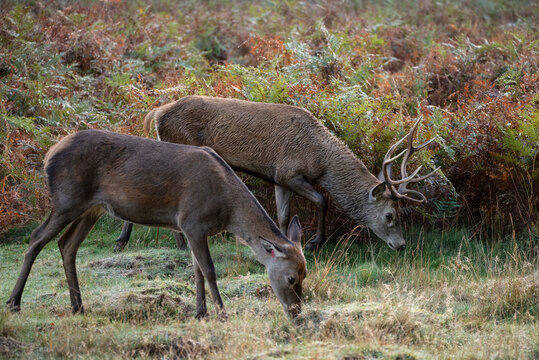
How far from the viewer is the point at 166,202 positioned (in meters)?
7.29

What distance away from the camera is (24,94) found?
12391mm

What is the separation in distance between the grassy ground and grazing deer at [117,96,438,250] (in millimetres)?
547

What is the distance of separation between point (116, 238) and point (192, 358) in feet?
16.5

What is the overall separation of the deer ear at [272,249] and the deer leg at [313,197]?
2.98m

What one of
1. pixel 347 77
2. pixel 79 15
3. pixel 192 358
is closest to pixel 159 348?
pixel 192 358

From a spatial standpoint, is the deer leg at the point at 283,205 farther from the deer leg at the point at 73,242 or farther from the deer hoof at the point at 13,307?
the deer hoof at the point at 13,307

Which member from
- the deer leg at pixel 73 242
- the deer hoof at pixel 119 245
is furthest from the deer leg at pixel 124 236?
the deer leg at pixel 73 242

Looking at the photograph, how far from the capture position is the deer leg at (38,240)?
720cm

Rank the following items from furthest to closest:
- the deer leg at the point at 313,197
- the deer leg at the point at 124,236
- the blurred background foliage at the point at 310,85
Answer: the blurred background foliage at the point at 310,85 < the deer leg at the point at 124,236 < the deer leg at the point at 313,197

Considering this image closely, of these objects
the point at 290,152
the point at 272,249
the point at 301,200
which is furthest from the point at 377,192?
the point at 272,249

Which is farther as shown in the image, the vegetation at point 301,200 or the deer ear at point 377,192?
the deer ear at point 377,192

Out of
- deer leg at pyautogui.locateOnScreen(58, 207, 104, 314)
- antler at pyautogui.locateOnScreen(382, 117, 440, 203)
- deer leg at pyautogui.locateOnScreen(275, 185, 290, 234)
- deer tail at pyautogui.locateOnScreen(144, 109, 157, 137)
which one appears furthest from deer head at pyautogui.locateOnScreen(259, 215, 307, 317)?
deer tail at pyautogui.locateOnScreen(144, 109, 157, 137)

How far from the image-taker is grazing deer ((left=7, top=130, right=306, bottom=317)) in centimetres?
715

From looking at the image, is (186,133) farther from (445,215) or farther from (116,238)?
(445,215)
